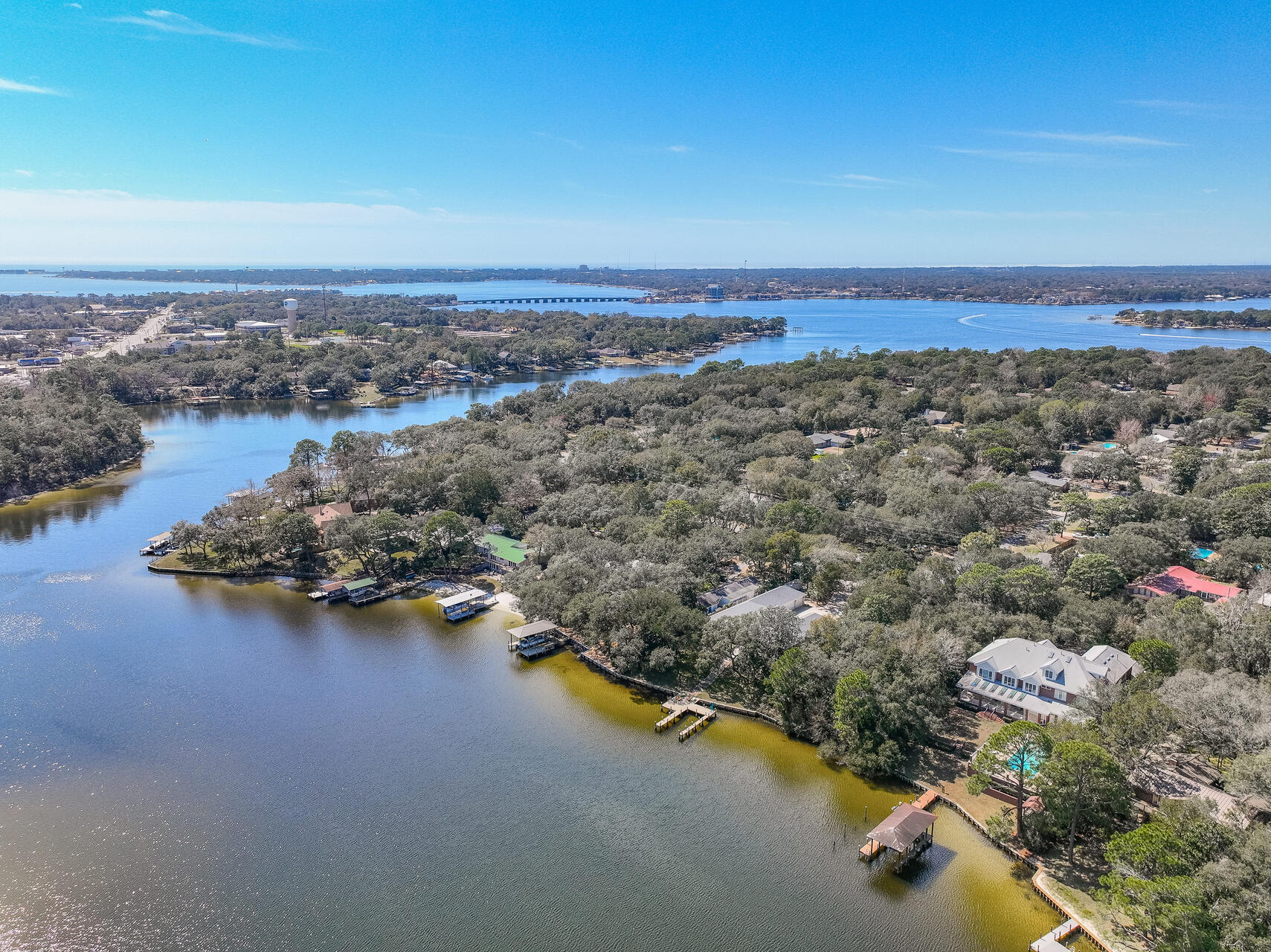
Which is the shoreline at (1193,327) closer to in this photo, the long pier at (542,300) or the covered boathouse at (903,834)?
the long pier at (542,300)

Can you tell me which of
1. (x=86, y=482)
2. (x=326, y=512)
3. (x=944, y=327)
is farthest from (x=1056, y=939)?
(x=944, y=327)

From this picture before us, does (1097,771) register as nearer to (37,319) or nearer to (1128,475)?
(1128,475)

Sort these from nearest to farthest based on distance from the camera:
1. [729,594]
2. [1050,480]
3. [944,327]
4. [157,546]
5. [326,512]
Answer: [729,594]
[157,546]
[326,512]
[1050,480]
[944,327]

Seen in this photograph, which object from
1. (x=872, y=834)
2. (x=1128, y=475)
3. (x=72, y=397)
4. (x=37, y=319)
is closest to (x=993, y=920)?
(x=872, y=834)

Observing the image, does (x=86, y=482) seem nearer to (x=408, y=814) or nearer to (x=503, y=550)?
(x=503, y=550)

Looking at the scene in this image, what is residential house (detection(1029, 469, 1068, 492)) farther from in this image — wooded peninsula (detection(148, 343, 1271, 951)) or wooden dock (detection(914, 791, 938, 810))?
wooden dock (detection(914, 791, 938, 810))

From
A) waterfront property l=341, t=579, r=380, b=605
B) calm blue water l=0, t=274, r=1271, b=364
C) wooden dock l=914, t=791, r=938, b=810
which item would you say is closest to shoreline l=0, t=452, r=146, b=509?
waterfront property l=341, t=579, r=380, b=605
